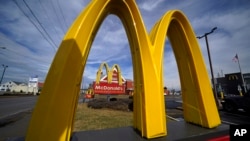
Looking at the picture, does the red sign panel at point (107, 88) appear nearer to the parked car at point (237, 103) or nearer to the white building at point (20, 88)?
the parked car at point (237, 103)

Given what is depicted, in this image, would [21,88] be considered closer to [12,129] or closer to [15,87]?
[15,87]

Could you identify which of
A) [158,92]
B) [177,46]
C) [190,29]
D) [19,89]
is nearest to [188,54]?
[177,46]

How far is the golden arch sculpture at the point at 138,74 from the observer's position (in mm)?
2453

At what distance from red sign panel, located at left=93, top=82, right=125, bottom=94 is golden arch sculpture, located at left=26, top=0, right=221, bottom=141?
1046 centimetres

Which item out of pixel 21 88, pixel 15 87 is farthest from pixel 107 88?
pixel 15 87

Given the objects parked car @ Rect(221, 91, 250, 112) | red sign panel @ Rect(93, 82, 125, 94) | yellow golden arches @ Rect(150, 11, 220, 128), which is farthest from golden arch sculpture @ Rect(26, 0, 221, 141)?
red sign panel @ Rect(93, 82, 125, 94)

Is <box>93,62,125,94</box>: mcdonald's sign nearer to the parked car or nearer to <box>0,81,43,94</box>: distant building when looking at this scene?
the parked car

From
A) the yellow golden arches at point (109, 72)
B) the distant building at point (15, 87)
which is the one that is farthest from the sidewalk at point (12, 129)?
the distant building at point (15, 87)

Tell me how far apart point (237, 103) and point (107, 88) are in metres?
11.2

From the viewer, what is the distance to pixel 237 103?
419 inches

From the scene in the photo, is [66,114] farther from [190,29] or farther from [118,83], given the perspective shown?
[118,83]

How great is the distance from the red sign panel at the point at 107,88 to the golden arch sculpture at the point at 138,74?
10463 mm

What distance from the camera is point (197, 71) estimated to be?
15.2 ft

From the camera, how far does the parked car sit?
9.93m
